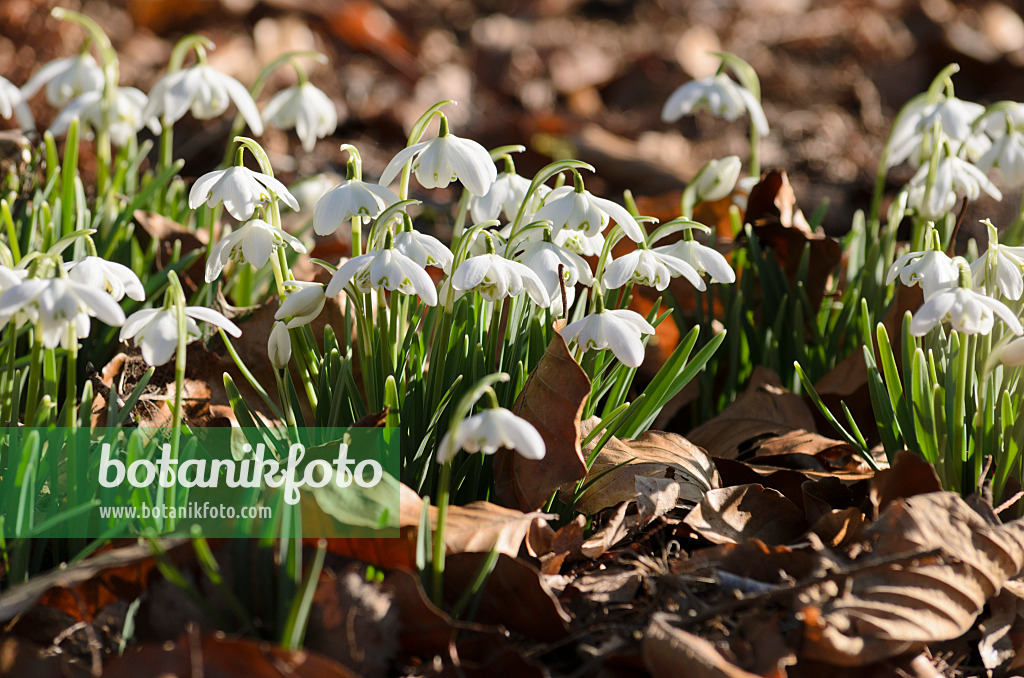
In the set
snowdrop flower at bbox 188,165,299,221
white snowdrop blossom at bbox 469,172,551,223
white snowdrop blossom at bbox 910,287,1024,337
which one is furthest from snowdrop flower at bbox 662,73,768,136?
snowdrop flower at bbox 188,165,299,221

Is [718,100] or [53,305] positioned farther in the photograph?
[718,100]

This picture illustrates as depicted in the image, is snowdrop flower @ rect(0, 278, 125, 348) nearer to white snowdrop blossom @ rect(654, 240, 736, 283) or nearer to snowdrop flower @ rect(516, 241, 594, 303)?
snowdrop flower @ rect(516, 241, 594, 303)

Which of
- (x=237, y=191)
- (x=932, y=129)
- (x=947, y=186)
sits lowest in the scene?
(x=237, y=191)

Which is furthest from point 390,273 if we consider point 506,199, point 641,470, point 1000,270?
point 1000,270

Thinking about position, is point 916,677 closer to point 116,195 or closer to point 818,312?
point 818,312

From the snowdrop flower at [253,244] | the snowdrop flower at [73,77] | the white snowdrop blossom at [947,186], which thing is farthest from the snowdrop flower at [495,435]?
the snowdrop flower at [73,77]

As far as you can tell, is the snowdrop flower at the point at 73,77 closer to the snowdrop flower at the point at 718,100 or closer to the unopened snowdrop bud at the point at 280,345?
the unopened snowdrop bud at the point at 280,345

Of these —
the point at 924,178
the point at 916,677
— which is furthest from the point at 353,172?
the point at 924,178

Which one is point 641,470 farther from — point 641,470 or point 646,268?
point 646,268
